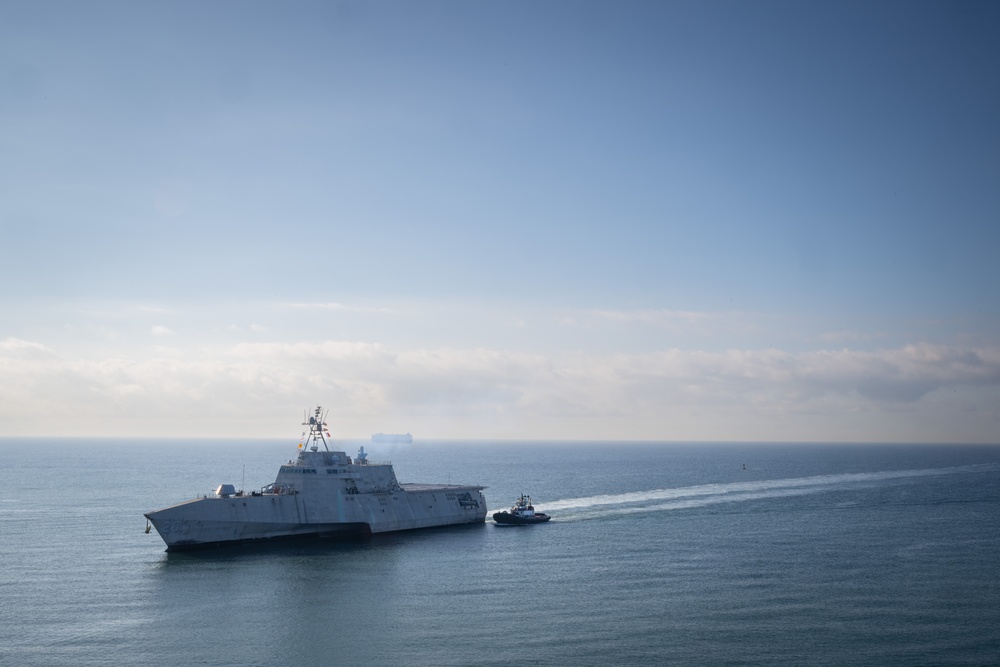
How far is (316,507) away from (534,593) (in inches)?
1241

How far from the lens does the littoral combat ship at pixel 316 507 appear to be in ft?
224

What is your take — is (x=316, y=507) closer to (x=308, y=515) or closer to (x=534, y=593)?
(x=308, y=515)

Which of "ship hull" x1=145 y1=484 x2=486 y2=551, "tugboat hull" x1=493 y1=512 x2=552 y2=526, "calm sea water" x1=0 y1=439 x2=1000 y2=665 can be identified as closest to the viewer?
"calm sea water" x1=0 y1=439 x2=1000 y2=665

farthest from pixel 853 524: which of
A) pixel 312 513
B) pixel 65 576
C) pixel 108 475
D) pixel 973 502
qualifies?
pixel 108 475

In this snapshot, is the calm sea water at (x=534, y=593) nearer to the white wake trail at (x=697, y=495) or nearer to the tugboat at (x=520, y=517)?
the tugboat at (x=520, y=517)

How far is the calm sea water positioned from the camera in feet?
135

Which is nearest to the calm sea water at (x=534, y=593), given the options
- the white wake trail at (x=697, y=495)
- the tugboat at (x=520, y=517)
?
the tugboat at (x=520, y=517)

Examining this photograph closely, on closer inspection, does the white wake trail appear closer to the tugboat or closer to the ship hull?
the tugboat

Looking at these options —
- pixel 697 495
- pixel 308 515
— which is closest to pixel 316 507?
pixel 308 515

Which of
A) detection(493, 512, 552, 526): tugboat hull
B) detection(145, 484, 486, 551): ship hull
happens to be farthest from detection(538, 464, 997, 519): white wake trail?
detection(145, 484, 486, 551): ship hull

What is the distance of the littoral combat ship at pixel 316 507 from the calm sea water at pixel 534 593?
2.51m

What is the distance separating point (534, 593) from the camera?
5359 centimetres

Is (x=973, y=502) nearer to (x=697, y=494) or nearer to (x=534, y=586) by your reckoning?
(x=697, y=494)

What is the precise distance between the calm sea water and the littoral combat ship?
2513mm
